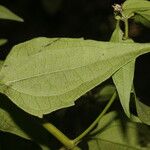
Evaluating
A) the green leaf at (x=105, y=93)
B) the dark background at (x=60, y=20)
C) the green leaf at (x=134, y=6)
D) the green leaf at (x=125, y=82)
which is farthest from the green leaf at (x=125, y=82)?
the dark background at (x=60, y=20)

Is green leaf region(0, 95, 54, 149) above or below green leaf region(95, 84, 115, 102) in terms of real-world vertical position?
above

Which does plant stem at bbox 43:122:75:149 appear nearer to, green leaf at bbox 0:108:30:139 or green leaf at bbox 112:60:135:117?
green leaf at bbox 0:108:30:139

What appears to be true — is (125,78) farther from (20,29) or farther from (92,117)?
(20,29)

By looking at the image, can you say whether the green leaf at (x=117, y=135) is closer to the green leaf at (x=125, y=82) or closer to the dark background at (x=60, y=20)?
the green leaf at (x=125, y=82)

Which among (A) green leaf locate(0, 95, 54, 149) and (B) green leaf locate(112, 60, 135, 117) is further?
(A) green leaf locate(0, 95, 54, 149)

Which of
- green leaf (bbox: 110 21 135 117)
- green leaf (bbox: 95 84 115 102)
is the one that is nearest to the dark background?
green leaf (bbox: 95 84 115 102)

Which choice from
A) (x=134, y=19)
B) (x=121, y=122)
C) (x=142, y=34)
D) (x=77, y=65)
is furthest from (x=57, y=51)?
(x=142, y=34)

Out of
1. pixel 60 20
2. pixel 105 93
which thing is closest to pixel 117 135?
pixel 105 93
